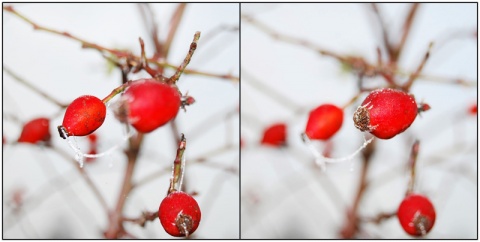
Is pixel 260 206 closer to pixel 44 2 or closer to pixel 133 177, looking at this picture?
pixel 133 177

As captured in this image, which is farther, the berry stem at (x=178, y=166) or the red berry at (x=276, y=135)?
the red berry at (x=276, y=135)

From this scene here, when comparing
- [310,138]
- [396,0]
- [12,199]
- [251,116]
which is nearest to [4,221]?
[12,199]

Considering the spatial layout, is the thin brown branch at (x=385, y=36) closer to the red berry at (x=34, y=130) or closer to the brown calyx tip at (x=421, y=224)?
the brown calyx tip at (x=421, y=224)

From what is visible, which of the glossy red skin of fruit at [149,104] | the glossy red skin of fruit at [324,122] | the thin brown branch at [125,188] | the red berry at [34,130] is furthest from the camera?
the thin brown branch at [125,188]

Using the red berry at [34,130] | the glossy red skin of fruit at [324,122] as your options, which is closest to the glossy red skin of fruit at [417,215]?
the glossy red skin of fruit at [324,122]

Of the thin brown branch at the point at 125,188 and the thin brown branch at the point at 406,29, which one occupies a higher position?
the thin brown branch at the point at 406,29

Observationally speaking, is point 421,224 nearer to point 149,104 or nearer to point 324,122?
point 324,122

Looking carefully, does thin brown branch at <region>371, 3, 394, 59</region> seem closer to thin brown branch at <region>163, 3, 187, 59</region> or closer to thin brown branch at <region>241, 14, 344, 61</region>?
thin brown branch at <region>241, 14, 344, 61</region>
